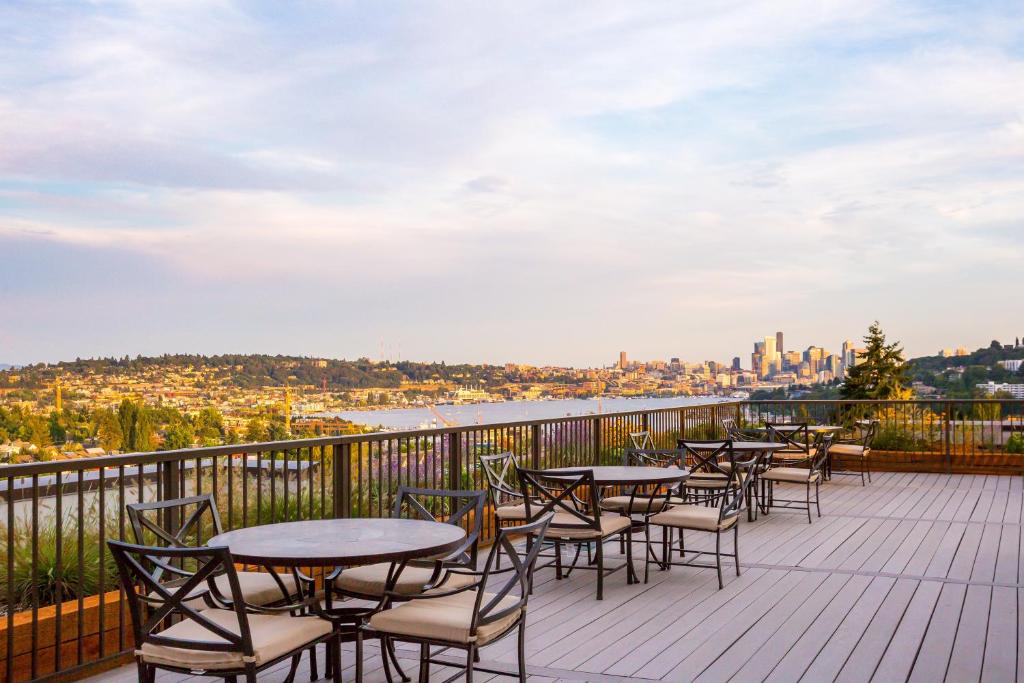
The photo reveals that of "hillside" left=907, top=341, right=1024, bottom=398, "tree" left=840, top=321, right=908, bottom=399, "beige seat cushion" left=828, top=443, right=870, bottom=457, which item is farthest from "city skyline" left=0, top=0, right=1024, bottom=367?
"tree" left=840, top=321, right=908, bottom=399

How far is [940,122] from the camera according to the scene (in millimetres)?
15359

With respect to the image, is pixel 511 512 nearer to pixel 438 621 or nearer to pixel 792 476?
pixel 438 621

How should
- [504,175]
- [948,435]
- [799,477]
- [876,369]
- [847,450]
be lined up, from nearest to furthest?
[799,477], [847,450], [948,435], [504,175], [876,369]

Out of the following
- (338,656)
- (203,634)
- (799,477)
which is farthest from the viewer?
(799,477)

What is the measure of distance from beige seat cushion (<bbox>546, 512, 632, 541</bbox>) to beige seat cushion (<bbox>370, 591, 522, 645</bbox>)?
2117 mm

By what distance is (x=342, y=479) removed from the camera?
19.5 ft

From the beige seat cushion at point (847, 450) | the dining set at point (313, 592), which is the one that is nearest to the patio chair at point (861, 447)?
the beige seat cushion at point (847, 450)

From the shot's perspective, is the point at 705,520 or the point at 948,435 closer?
the point at 705,520

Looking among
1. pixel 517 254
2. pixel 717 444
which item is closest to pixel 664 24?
pixel 717 444

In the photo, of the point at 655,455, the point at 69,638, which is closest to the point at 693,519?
the point at 655,455

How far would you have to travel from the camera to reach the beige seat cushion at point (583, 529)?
19.1 ft

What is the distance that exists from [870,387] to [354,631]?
52.9 m

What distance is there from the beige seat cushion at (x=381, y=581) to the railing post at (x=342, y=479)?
1.66 meters

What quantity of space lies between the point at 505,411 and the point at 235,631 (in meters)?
6.85
